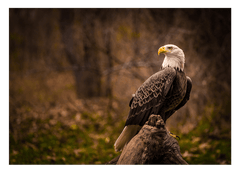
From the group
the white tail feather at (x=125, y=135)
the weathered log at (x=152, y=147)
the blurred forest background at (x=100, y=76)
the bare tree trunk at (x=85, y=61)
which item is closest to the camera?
the weathered log at (x=152, y=147)

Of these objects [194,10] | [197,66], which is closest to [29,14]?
[194,10]

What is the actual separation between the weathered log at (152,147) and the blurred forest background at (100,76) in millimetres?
1529

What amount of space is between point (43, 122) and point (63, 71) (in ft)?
3.77

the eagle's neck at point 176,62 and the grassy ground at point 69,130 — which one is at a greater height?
the eagle's neck at point 176,62

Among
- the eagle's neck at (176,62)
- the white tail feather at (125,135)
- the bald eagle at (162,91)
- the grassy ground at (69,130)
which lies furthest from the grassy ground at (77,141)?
the eagle's neck at (176,62)

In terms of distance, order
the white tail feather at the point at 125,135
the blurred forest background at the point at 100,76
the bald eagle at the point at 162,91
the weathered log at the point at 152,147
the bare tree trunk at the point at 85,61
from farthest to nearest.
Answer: the bare tree trunk at the point at 85,61 < the blurred forest background at the point at 100,76 < the white tail feather at the point at 125,135 < the bald eagle at the point at 162,91 < the weathered log at the point at 152,147

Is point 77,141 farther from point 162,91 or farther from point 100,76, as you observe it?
point 162,91

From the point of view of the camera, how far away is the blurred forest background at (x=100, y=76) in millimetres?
3494

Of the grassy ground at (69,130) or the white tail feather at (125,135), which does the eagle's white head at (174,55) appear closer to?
the white tail feather at (125,135)

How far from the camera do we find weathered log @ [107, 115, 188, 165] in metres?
2.38

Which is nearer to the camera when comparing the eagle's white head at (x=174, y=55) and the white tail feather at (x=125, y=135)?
the eagle's white head at (x=174, y=55)

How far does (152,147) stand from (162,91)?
2.45ft

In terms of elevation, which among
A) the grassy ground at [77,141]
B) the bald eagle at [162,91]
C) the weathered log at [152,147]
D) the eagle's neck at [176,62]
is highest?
the eagle's neck at [176,62]

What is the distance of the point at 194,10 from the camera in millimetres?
3279
